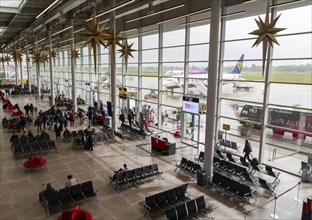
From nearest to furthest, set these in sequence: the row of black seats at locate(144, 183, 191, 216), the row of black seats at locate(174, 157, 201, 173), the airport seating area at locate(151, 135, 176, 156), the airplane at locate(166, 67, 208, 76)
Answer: the row of black seats at locate(144, 183, 191, 216) → the row of black seats at locate(174, 157, 201, 173) → the airport seating area at locate(151, 135, 176, 156) → the airplane at locate(166, 67, 208, 76)

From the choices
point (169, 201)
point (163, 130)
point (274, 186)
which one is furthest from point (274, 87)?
point (163, 130)

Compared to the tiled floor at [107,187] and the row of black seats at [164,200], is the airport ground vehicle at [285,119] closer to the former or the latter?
the tiled floor at [107,187]

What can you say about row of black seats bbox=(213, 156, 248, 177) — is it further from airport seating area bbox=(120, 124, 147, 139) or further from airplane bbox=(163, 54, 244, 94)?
airport seating area bbox=(120, 124, 147, 139)

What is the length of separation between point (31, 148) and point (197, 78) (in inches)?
439

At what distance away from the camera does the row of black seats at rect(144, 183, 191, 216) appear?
866 centimetres

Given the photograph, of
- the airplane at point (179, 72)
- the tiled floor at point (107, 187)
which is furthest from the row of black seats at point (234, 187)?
the airplane at point (179, 72)

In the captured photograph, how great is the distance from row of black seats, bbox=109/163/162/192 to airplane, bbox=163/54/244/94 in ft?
23.0

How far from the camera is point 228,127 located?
14.7 m

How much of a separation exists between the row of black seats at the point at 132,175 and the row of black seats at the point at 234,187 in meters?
2.68

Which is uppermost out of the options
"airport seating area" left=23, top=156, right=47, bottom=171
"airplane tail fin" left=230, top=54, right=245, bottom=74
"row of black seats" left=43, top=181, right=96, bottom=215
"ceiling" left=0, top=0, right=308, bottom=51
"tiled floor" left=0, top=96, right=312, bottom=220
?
"ceiling" left=0, top=0, right=308, bottom=51

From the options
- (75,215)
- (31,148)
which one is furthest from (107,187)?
(31,148)

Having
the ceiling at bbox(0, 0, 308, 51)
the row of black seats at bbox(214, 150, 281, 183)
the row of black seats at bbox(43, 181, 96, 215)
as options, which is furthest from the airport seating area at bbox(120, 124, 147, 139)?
the row of black seats at bbox(43, 181, 96, 215)

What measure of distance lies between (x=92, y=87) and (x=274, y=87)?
2387cm

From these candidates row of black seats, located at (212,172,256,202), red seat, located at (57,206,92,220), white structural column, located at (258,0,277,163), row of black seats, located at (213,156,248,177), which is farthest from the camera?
white structural column, located at (258,0,277,163)
